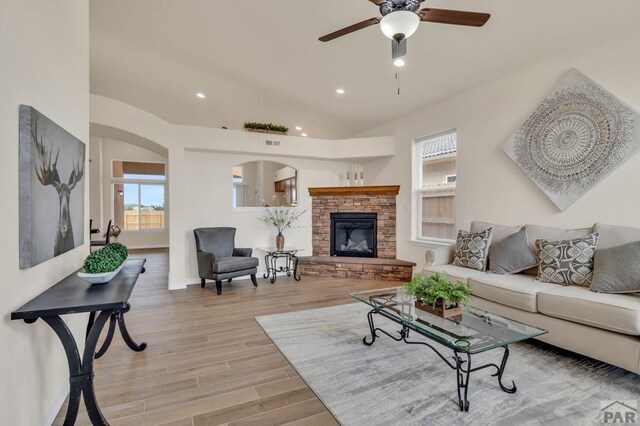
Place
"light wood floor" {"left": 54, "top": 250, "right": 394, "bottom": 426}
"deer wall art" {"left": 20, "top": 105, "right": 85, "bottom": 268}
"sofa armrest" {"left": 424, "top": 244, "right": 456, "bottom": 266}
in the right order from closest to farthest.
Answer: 1. "deer wall art" {"left": 20, "top": 105, "right": 85, "bottom": 268}
2. "light wood floor" {"left": 54, "top": 250, "right": 394, "bottom": 426}
3. "sofa armrest" {"left": 424, "top": 244, "right": 456, "bottom": 266}

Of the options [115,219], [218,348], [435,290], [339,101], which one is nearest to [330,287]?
[218,348]

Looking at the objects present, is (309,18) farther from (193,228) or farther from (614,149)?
(193,228)

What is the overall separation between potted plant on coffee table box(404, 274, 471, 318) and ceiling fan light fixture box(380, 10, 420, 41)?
1830 mm

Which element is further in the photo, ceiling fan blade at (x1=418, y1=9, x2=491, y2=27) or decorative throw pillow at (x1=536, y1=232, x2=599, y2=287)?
decorative throw pillow at (x1=536, y1=232, x2=599, y2=287)

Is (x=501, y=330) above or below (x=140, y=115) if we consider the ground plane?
below

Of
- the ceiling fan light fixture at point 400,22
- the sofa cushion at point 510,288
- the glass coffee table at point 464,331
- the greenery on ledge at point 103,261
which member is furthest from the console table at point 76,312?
the sofa cushion at point 510,288

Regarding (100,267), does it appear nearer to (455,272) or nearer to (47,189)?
(47,189)

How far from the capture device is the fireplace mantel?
5.77m

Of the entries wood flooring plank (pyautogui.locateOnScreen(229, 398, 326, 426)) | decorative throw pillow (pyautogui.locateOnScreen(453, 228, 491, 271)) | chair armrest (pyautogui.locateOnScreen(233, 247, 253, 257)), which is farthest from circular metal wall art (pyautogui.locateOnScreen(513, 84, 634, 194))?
chair armrest (pyautogui.locateOnScreen(233, 247, 253, 257))

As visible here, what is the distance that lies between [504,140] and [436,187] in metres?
1.34

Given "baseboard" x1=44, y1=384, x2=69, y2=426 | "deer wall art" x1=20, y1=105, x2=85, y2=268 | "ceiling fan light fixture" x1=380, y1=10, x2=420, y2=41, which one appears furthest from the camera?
"ceiling fan light fixture" x1=380, y1=10, x2=420, y2=41

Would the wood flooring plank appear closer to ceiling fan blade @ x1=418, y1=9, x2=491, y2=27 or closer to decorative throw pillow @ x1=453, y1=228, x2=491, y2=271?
decorative throw pillow @ x1=453, y1=228, x2=491, y2=271

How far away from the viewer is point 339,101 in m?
5.29

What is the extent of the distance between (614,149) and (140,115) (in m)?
5.70
